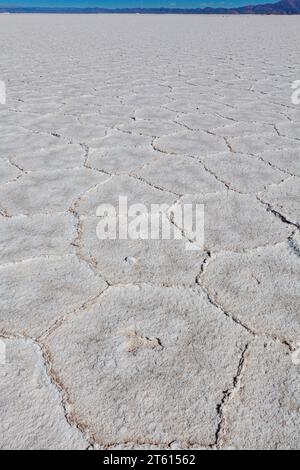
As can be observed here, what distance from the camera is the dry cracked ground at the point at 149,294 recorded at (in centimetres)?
78

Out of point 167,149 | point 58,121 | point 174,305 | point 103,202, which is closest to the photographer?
point 174,305

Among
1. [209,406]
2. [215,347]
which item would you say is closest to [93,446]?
[209,406]

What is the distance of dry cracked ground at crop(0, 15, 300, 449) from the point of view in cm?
78

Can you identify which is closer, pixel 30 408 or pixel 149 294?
pixel 30 408

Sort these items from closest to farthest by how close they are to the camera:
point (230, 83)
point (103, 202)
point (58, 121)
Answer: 1. point (103, 202)
2. point (58, 121)
3. point (230, 83)

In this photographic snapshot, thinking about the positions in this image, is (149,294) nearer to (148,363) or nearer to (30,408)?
(148,363)

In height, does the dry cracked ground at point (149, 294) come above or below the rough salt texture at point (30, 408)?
above

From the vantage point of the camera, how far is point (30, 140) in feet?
7.35

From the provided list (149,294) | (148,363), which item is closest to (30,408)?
(148,363)

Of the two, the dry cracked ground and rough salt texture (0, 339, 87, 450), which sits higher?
the dry cracked ground

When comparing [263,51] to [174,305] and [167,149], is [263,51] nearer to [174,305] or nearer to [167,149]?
[167,149]

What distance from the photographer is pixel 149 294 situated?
1096mm

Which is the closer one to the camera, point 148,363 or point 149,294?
point 148,363

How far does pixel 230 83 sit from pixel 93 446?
380cm
